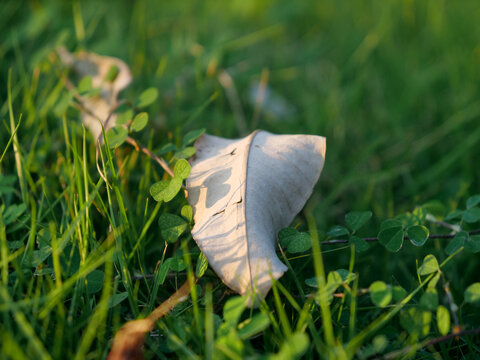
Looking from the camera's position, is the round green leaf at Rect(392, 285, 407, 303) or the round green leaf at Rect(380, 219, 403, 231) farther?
the round green leaf at Rect(380, 219, 403, 231)

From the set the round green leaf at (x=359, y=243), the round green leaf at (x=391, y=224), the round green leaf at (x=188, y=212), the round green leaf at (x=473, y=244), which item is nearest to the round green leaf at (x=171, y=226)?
the round green leaf at (x=188, y=212)


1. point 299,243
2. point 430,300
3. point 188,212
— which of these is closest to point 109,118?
point 188,212

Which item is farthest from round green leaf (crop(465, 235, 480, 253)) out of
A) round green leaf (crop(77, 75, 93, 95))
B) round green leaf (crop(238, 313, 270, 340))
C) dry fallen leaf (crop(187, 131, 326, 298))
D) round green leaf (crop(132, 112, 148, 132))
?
round green leaf (crop(77, 75, 93, 95))

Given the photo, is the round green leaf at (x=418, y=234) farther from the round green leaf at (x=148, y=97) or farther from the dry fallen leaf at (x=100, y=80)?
the dry fallen leaf at (x=100, y=80)

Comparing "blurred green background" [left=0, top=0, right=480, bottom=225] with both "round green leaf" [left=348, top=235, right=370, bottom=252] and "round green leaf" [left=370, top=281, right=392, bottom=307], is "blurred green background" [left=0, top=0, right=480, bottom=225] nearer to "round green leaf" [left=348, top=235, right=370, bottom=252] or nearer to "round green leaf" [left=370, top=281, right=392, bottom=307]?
"round green leaf" [left=348, top=235, right=370, bottom=252]

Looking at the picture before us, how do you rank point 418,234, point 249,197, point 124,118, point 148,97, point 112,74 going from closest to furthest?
point 249,197
point 418,234
point 124,118
point 148,97
point 112,74

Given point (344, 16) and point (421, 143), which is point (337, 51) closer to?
point (344, 16)

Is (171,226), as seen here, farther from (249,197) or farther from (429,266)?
(429,266)
